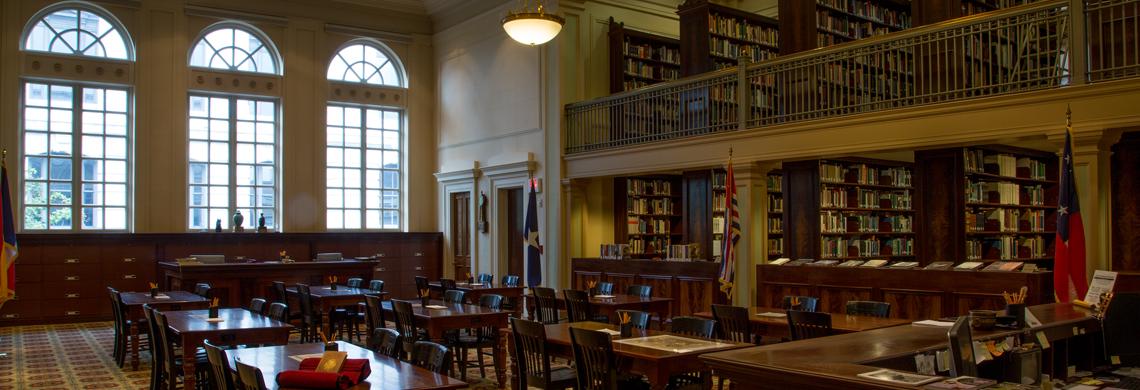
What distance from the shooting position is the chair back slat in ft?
17.3

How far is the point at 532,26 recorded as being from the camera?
35.2 ft

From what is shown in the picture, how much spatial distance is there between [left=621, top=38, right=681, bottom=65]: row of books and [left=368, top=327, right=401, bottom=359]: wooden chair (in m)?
9.44

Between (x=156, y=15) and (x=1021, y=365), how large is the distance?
14591 mm

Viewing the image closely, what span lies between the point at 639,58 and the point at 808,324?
8722 mm

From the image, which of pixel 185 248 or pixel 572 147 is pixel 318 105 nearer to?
pixel 185 248

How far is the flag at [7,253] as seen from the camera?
1005cm

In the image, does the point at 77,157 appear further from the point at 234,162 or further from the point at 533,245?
the point at 533,245

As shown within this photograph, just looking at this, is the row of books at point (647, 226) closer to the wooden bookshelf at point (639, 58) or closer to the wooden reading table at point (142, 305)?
the wooden bookshelf at point (639, 58)

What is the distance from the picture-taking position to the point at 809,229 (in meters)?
11.3

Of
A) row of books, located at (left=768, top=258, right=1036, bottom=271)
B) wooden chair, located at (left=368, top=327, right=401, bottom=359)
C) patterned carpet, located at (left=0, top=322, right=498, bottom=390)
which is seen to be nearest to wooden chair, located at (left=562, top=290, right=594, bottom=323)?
patterned carpet, located at (left=0, top=322, right=498, bottom=390)

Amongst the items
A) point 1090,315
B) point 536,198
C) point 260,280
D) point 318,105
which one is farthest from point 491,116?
point 1090,315

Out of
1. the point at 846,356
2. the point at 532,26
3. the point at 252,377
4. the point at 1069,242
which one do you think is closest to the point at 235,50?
the point at 532,26

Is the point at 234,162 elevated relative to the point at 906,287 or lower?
elevated

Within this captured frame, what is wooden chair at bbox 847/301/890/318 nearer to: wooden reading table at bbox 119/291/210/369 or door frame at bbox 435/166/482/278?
wooden reading table at bbox 119/291/210/369
